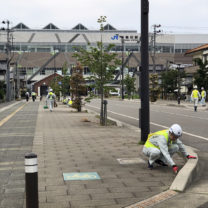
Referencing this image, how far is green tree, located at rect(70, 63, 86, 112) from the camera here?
80.9 ft

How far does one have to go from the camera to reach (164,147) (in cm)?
638

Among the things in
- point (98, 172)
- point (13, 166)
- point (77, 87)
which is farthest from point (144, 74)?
point (77, 87)

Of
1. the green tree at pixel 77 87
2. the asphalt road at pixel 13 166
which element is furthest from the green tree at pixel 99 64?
the green tree at pixel 77 87

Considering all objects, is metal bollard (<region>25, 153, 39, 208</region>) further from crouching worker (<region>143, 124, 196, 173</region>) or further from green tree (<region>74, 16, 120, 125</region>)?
green tree (<region>74, 16, 120, 125</region>)

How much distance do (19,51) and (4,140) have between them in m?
108

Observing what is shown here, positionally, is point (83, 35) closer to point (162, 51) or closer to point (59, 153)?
point (162, 51)

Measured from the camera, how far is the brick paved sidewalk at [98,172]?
491 cm

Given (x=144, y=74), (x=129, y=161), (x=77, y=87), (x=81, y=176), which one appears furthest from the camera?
(x=77, y=87)

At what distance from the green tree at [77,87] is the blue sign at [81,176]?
1836cm

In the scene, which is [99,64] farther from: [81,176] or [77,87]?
[81,176]

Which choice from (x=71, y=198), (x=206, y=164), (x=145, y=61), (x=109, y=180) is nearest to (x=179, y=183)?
(x=109, y=180)

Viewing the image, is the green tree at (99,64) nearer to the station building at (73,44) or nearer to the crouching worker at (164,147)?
the crouching worker at (164,147)

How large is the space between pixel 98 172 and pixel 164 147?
1.22 metres

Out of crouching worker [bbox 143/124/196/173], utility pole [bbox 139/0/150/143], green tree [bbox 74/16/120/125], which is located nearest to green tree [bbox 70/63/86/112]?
green tree [bbox 74/16/120/125]
